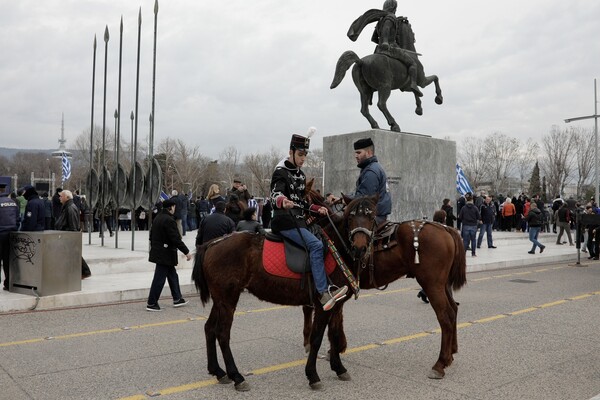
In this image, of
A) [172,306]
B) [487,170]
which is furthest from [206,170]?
[172,306]

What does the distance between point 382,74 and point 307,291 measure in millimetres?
12102

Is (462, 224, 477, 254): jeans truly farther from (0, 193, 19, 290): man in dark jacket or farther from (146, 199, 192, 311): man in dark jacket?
(0, 193, 19, 290): man in dark jacket

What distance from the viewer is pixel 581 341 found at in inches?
272

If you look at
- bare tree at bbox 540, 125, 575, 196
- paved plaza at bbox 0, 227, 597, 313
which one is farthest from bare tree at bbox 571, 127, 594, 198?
paved plaza at bbox 0, 227, 597, 313

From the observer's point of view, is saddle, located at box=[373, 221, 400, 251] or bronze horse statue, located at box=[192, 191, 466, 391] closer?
bronze horse statue, located at box=[192, 191, 466, 391]

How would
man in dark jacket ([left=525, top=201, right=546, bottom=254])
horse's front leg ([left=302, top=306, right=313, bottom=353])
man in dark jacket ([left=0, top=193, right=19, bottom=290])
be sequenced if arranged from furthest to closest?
1. man in dark jacket ([left=525, top=201, right=546, bottom=254])
2. man in dark jacket ([left=0, top=193, right=19, bottom=290])
3. horse's front leg ([left=302, top=306, right=313, bottom=353])

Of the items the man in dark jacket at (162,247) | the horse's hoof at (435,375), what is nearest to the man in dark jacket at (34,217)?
the man in dark jacket at (162,247)

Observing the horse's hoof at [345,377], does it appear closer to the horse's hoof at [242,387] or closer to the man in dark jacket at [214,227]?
the horse's hoof at [242,387]

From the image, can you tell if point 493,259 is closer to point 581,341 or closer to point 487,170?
point 581,341

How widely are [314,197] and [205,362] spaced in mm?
2220

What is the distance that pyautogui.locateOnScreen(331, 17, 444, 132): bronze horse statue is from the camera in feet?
53.1

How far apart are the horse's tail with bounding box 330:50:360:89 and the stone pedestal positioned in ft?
5.59

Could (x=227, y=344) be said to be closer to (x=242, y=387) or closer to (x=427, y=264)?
(x=242, y=387)

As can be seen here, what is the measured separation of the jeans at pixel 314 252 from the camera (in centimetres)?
525
